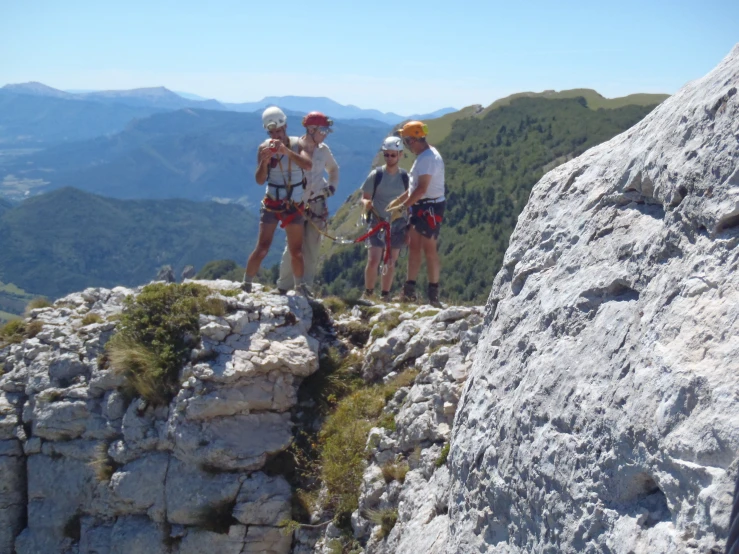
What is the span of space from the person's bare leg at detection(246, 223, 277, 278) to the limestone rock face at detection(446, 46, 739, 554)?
19.8 ft

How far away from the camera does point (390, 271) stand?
476 inches

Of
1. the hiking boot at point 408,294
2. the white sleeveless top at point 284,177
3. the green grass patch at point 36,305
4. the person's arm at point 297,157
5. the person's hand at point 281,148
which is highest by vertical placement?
the person's hand at point 281,148

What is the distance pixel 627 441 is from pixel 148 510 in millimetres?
7405

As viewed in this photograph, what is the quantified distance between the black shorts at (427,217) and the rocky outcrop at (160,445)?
2733mm

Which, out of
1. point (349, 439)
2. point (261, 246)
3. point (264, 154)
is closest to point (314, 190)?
point (261, 246)

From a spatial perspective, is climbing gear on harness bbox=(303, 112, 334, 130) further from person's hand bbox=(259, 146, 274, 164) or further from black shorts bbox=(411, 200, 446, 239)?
black shorts bbox=(411, 200, 446, 239)

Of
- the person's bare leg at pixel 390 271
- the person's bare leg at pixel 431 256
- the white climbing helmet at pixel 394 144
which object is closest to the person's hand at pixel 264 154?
the white climbing helmet at pixel 394 144

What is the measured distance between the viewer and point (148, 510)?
29.2ft

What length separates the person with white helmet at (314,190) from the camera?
35.9 ft

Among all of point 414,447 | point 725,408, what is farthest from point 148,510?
point 725,408

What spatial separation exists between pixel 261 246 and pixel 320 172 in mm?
1797

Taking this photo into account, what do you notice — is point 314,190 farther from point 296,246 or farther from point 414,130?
point 414,130

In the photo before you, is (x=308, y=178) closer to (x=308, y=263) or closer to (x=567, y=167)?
(x=308, y=263)

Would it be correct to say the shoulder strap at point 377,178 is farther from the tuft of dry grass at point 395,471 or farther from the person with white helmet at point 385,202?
the tuft of dry grass at point 395,471
